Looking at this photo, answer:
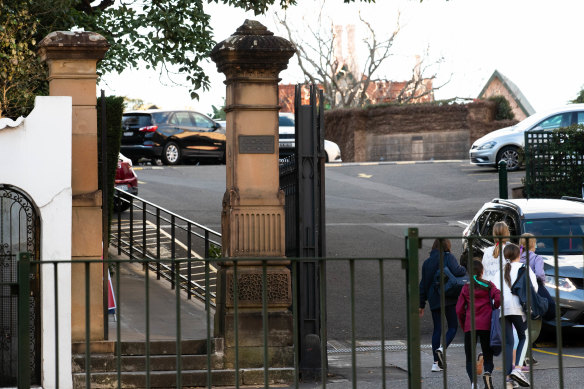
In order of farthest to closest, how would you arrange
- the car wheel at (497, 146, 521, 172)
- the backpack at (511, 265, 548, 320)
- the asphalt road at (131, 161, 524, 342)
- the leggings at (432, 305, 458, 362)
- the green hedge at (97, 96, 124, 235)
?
1. the car wheel at (497, 146, 521, 172)
2. the asphalt road at (131, 161, 524, 342)
3. the green hedge at (97, 96, 124, 235)
4. the leggings at (432, 305, 458, 362)
5. the backpack at (511, 265, 548, 320)

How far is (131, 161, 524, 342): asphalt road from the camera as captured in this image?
14.1 m

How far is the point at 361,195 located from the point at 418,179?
10.4 feet

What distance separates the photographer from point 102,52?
32.8 ft

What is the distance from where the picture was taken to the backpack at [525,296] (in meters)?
9.16

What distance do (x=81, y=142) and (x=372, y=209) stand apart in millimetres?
12998

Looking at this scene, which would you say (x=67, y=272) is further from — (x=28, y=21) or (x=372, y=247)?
(x=372, y=247)

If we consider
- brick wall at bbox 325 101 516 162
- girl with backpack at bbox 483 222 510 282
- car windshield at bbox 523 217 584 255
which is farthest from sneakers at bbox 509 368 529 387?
brick wall at bbox 325 101 516 162

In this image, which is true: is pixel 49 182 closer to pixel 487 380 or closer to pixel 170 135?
pixel 487 380

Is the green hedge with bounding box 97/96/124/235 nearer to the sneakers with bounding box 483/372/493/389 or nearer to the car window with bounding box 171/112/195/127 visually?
the sneakers with bounding box 483/372/493/389

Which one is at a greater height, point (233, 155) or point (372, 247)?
point (233, 155)

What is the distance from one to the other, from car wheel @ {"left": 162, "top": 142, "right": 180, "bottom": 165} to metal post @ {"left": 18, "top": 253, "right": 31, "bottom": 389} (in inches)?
941

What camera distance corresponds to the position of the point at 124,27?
57.3 feet

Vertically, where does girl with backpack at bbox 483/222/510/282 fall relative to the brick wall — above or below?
below

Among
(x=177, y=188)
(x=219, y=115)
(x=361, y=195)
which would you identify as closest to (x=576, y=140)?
(x=361, y=195)
